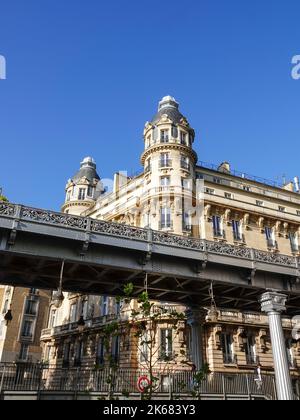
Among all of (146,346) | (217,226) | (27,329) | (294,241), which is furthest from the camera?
(27,329)

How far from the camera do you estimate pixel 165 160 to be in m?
39.4

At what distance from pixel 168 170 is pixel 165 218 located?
571 cm

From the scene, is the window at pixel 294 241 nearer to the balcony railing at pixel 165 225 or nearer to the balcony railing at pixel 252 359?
the balcony railing at pixel 252 359

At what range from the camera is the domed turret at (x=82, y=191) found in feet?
186

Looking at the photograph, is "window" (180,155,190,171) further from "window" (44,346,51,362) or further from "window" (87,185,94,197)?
"window" (44,346,51,362)

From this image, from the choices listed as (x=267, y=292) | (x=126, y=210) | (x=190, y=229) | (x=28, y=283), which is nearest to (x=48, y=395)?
(x=28, y=283)

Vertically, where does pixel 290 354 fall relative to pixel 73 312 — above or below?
below

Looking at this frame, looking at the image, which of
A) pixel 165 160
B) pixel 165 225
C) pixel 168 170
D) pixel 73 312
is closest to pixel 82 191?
pixel 73 312

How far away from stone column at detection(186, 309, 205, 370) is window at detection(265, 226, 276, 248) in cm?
2054

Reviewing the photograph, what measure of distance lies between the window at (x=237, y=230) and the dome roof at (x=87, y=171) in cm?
2824

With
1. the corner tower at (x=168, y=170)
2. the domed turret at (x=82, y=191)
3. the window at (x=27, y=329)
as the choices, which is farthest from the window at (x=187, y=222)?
the window at (x=27, y=329)

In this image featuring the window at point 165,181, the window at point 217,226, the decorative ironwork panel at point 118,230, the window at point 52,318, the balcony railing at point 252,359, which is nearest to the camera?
the decorative ironwork panel at point 118,230

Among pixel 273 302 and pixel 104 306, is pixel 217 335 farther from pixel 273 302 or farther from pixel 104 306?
pixel 104 306

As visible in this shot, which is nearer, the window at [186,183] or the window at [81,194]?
the window at [186,183]
